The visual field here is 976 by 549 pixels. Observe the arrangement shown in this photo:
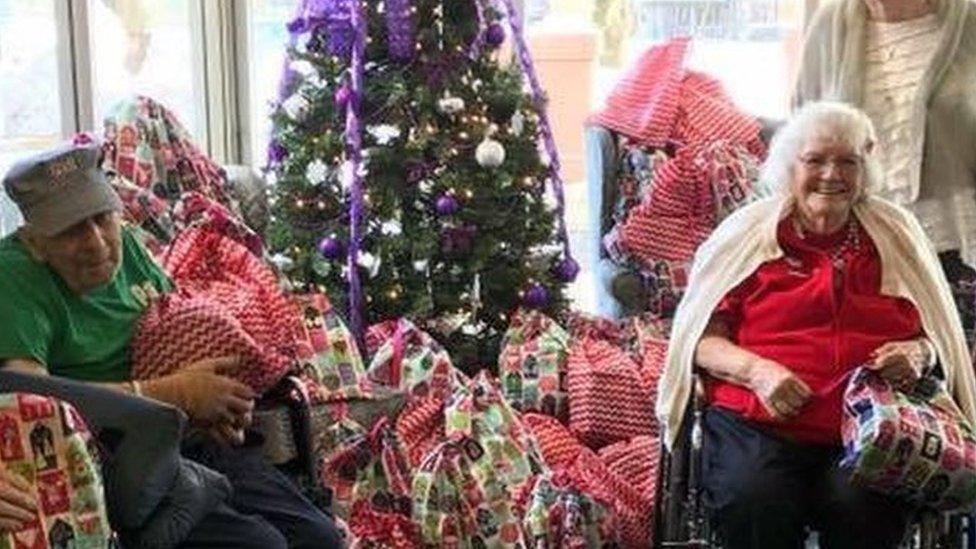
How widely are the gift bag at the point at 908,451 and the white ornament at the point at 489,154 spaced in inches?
56.3

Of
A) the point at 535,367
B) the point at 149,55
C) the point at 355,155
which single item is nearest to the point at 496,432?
the point at 535,367

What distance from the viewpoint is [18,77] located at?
13.0ft

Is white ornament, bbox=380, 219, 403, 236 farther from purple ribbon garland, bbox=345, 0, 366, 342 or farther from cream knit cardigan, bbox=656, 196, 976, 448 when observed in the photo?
cream knit cardigan, bbox=656, 196, 976, 448

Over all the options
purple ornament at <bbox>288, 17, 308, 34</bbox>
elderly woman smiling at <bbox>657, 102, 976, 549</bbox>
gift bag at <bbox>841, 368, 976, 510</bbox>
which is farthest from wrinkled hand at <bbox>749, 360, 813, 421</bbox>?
purple ornament at <bbox>288, 17, 308, 34</bbox>

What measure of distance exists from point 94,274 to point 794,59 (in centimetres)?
371

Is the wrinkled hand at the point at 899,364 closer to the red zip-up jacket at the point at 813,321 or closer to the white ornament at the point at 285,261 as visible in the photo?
the red zip-up jacket at the point at 813,321

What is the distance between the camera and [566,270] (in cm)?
401

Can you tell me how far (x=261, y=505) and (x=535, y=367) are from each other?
1284 mm

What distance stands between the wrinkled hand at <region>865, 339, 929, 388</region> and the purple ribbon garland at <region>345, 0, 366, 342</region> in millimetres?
1559

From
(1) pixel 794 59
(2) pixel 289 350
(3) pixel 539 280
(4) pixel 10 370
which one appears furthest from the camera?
(1) pixel 794 59

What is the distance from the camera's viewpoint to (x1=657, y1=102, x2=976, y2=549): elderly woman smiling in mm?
2693

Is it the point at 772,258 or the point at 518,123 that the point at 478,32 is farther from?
the point at 772,258

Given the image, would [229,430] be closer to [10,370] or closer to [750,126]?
[10,370]

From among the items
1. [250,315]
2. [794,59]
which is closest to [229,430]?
[250,315]
